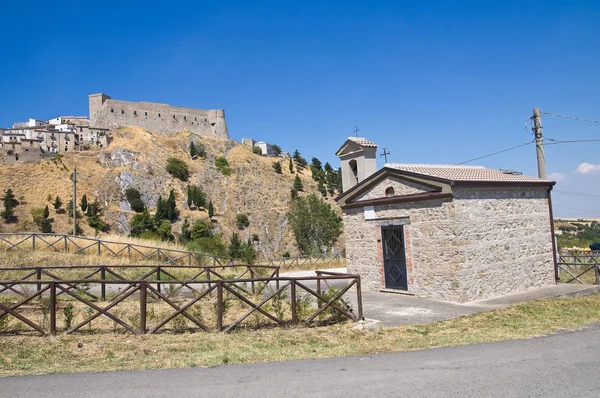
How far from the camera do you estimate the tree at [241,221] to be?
66.1m

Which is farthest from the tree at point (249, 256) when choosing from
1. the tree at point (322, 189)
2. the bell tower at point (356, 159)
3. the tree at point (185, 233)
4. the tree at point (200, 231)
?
the tree at point (322, 189)

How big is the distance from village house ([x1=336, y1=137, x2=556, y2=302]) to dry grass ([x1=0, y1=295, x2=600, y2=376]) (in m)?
2.51

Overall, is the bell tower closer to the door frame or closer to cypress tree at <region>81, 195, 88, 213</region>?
the door frame

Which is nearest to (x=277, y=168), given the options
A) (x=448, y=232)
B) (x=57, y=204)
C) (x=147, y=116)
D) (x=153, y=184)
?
(x=153, y=184)

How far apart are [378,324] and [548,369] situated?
348cm

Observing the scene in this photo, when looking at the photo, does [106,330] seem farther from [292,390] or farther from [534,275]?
[534,275]

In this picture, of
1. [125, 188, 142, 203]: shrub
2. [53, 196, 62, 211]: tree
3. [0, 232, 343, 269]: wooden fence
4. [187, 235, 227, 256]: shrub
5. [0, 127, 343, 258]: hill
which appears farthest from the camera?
[125, 188, 142, 203]: shrub

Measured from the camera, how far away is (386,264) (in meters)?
14.0

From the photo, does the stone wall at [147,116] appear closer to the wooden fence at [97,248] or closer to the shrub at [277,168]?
the shrub at [277,168]

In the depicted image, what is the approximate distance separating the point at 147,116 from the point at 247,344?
286 feet

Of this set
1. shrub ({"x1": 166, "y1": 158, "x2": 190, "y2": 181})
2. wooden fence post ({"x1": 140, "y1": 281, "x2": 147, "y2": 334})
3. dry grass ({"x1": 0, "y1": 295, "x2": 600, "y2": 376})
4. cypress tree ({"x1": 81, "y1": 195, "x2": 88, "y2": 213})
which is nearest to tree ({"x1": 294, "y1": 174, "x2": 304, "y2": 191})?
shrub ({"x1": 166, "y1": 158, "x2": 190, "y2": 181})

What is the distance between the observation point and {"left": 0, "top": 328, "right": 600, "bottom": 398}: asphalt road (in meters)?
4.89

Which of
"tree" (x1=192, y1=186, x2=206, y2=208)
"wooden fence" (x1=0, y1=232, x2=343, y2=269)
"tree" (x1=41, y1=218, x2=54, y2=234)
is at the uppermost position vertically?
"tree" (x1=192, y1=186, x2=206, y2=208)

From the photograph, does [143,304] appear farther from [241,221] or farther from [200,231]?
[241,221]
